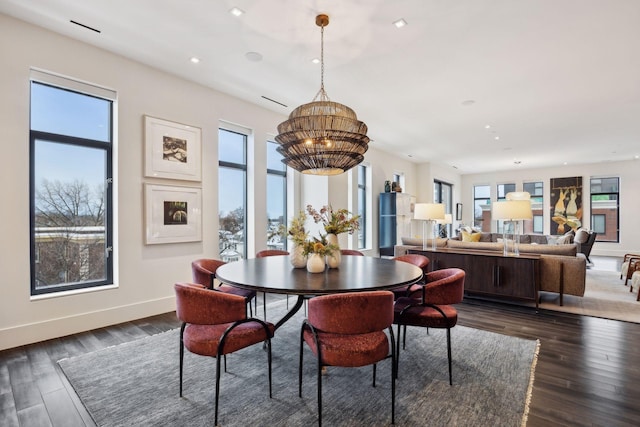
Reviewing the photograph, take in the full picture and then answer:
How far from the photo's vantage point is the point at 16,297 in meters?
3.07

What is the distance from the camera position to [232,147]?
520cm

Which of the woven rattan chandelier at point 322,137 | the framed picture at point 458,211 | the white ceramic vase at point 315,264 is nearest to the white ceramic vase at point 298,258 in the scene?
the white ceramic vase at point 315,264

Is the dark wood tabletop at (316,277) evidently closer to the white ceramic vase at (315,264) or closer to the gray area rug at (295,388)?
the white ceramic vase at (315,264)

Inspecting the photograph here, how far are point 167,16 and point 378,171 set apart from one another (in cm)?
630

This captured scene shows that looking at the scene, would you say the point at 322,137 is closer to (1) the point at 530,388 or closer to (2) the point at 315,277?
(2) the point at 315,277

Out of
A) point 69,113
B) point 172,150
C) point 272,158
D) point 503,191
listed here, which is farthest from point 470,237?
point 69,113

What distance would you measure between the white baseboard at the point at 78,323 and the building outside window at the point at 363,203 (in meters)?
4.97

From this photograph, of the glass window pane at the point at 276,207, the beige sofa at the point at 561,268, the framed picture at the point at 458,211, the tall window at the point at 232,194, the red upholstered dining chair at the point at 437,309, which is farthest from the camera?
the framed picture at the point at 458,211

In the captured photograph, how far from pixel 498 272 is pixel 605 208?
910 centimetres

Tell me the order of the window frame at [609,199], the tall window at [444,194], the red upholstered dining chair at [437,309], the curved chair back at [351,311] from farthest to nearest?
the tall window at [444,194], the window frame at [609,199], the red upholstered dining chair at [437,309], the curved chair back at [351,311]

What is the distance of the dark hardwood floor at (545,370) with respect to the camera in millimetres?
2023

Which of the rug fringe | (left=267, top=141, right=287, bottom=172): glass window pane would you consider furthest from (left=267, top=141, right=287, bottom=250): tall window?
the rug fringe

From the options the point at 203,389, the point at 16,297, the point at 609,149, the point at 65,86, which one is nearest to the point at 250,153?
the point at 65,86

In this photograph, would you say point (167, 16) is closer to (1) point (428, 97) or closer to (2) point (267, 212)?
(2) point (267, 212)
